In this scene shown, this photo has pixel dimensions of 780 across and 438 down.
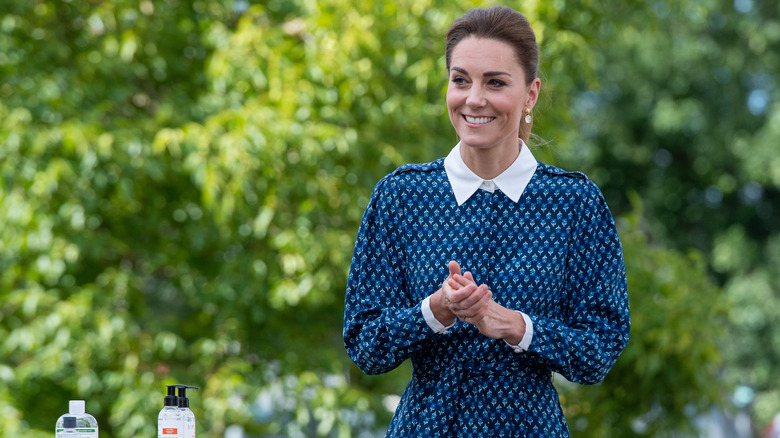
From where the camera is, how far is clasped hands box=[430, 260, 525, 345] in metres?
1.76

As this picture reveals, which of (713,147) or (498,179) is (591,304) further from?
(713,147)

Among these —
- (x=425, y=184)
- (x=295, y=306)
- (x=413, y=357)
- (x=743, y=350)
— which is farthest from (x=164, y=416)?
(x=743, y=350)

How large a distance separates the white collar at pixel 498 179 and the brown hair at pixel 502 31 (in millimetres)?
160

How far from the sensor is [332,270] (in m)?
5.29

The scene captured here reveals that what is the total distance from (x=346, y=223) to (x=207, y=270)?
2.77 ft

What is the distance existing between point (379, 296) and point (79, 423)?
28.9 inches

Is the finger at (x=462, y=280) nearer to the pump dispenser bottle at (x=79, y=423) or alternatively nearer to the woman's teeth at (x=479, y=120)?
the woman's teeth at (x=479, y=120)

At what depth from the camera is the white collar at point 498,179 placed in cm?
201

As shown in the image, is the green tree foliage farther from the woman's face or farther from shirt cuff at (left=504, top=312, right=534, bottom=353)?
shirt cuff at (left=504, top=312, right=534, bottom=353)

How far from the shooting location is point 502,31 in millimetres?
1965

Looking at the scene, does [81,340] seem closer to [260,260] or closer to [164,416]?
[260,260]

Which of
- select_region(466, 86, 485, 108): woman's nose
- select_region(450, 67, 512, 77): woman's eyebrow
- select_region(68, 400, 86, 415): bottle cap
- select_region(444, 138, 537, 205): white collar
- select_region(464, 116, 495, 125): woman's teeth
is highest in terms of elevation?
select_region(450, 67, 512, 77): woman's eyebrow

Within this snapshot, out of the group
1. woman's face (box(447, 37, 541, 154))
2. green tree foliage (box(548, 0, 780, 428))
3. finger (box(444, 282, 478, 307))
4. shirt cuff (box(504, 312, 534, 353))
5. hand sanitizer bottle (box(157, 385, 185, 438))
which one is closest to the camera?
finger (box(444, 282, 478, 307))

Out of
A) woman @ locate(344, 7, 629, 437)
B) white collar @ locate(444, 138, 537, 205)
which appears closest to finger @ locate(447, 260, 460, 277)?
woman @ locate(344, 7, 629, 437)
